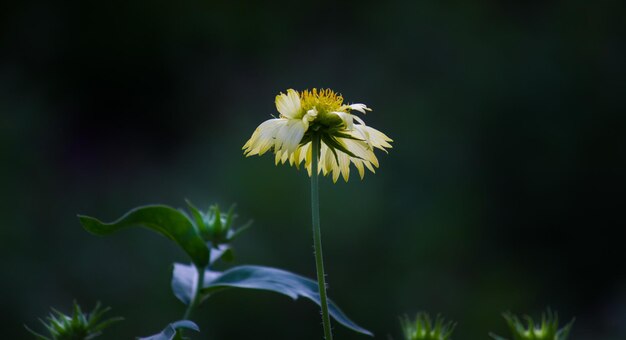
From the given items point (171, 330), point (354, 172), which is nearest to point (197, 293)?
point (171, 330)

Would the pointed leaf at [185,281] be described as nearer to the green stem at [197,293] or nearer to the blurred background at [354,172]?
the green stem at [197,293]

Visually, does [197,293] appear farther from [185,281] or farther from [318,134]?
[318,134]

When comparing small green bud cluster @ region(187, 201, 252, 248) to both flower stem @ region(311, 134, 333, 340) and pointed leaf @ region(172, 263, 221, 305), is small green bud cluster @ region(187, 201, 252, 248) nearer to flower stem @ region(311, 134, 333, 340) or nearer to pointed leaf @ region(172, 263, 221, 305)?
pointed leaf @ region(172, 263, 221, 305)

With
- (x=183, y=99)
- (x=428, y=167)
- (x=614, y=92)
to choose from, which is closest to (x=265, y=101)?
(x=183, y=99)

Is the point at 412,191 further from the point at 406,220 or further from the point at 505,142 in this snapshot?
the point at 505,142

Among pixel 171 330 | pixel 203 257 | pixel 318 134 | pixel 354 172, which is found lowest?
pixel 171 330

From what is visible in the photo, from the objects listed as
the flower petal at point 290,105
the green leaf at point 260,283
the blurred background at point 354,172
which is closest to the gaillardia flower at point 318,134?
the flower petal at point 290,105

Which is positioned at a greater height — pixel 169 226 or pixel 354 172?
pixel 354 172

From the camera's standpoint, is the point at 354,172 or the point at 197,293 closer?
the point at 197,293
